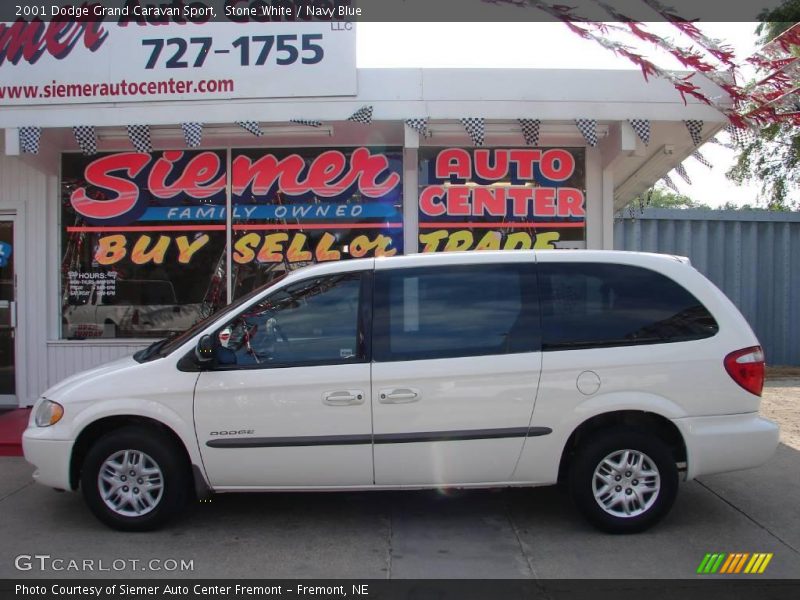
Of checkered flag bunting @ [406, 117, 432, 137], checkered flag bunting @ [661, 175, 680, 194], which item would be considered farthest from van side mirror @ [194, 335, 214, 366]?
checkered flag bunting @ [661, 175, 680, 194]

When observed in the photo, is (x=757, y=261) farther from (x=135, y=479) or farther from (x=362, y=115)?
(x=135, y=479)

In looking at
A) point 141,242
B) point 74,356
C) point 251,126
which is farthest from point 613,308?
point 74,356

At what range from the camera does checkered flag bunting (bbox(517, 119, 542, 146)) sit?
7.34m

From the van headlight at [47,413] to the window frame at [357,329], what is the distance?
101 centimetres

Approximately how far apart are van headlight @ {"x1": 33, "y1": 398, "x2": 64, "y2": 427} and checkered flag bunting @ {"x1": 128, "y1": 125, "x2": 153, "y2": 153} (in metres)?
3.55

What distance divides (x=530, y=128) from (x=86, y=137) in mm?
A: 4735

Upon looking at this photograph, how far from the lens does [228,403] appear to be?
15.0 ft

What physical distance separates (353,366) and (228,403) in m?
0.86

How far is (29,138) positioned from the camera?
733 cm

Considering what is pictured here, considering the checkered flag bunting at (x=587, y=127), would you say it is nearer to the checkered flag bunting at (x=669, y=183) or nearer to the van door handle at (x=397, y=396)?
the checkered flag bunting at (x=669, y=183)

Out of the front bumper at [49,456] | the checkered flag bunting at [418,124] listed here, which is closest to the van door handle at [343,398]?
the front bumper at [49,456]

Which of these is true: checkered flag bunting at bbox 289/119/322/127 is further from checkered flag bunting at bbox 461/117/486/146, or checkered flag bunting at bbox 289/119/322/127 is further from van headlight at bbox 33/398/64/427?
van headlight at bbox 33/398/64/427

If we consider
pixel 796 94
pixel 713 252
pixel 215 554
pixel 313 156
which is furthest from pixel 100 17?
pixel 713 252

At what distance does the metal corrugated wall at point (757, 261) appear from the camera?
1366 centimetres
